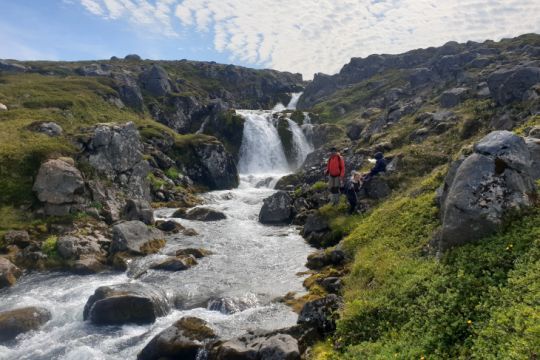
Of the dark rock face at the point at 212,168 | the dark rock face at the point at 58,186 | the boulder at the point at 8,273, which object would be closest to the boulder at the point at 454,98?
the dark rock face at the point at 212,168

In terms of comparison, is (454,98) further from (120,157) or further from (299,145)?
(120,157)

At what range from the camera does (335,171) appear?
3272 centimetres

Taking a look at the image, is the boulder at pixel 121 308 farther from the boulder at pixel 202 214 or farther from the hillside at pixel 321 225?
the boulder at pixel 202 214

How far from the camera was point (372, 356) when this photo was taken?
492 inches

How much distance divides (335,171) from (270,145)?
206 ft

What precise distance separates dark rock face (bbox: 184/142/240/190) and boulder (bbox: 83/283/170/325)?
5004 cm

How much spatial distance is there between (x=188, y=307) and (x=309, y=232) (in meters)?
15.3

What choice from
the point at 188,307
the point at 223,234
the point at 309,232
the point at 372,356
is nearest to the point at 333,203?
the point at 309,232

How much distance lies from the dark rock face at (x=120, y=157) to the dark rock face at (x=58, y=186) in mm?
4987

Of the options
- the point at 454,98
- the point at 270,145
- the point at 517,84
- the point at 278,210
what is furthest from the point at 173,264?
the point at 270,145

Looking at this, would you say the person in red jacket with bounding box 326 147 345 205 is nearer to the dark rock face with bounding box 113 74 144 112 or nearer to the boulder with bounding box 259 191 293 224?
the boulder with bounding box 259 191 293 224

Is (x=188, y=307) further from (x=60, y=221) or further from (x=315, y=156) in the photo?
(x=315, y=156)

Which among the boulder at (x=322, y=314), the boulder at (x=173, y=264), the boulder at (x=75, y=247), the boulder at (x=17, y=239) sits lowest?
the boulder at (x=173, y=264)

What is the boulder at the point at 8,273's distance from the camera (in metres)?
26.3
